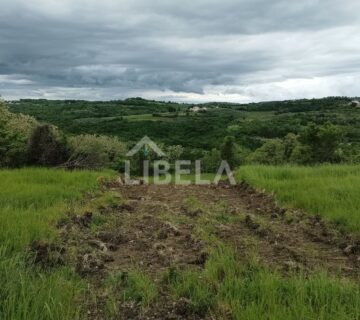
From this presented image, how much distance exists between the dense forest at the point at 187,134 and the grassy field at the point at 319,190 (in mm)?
7744

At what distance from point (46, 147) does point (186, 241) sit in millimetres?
12041

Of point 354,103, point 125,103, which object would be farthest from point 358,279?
point 125,103

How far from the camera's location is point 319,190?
10.0 meters

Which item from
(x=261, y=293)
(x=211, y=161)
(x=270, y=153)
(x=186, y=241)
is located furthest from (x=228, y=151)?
(x=261, y=293)

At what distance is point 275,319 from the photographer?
11.3 ft

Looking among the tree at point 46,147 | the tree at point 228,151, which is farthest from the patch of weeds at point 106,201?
the tree at point 228,151

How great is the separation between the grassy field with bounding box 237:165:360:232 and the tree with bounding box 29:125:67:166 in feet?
23.2

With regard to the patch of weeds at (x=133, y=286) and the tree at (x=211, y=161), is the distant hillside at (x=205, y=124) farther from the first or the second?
the patch of weeds at (x=133, y=286)

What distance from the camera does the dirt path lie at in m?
5.08

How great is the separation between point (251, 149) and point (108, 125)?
31.5m

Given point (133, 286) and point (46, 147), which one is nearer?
point (133, 286)

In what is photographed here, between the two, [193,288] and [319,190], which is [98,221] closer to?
[193,288]

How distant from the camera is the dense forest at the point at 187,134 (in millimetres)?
17953

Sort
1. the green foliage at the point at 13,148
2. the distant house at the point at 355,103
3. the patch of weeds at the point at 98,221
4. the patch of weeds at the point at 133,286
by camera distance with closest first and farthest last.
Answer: the patch of weeds at the point at 133,286
the patch of weeds at the point at 98,221
the green foliage at the point at 13,148
the distant house at the point at 355,103
